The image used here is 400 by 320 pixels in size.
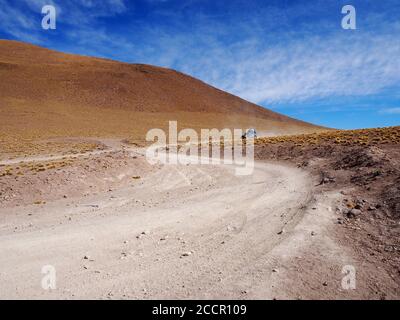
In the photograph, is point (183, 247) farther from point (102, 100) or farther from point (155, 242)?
point (102, 100)

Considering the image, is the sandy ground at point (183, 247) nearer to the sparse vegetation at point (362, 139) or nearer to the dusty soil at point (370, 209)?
the dusty soil at point (370, 209)

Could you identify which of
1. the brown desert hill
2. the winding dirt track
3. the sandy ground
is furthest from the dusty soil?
the brown desert hill

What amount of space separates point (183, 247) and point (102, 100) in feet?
340

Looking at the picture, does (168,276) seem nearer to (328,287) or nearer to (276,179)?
(328,287)

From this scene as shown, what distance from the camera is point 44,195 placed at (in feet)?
48.5

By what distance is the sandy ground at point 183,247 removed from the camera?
627 cm

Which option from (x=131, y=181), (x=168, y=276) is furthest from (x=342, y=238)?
(x=131, y=181)

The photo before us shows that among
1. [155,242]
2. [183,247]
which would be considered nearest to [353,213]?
[183,247]

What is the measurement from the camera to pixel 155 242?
8.66 meters

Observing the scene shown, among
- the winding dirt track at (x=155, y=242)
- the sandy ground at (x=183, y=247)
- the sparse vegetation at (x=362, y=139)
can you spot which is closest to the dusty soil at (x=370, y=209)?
the sandy ground at (x=183, y=247)

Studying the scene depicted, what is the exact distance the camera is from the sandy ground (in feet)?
20.6

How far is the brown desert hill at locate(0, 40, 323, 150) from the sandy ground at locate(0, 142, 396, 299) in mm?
53503

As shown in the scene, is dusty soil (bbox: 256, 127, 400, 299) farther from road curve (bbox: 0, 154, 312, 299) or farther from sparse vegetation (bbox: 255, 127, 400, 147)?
sparse vegetation (bbox: 255, 127, 400, 147)

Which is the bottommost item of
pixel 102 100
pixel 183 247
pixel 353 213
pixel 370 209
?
pixel 183 247
